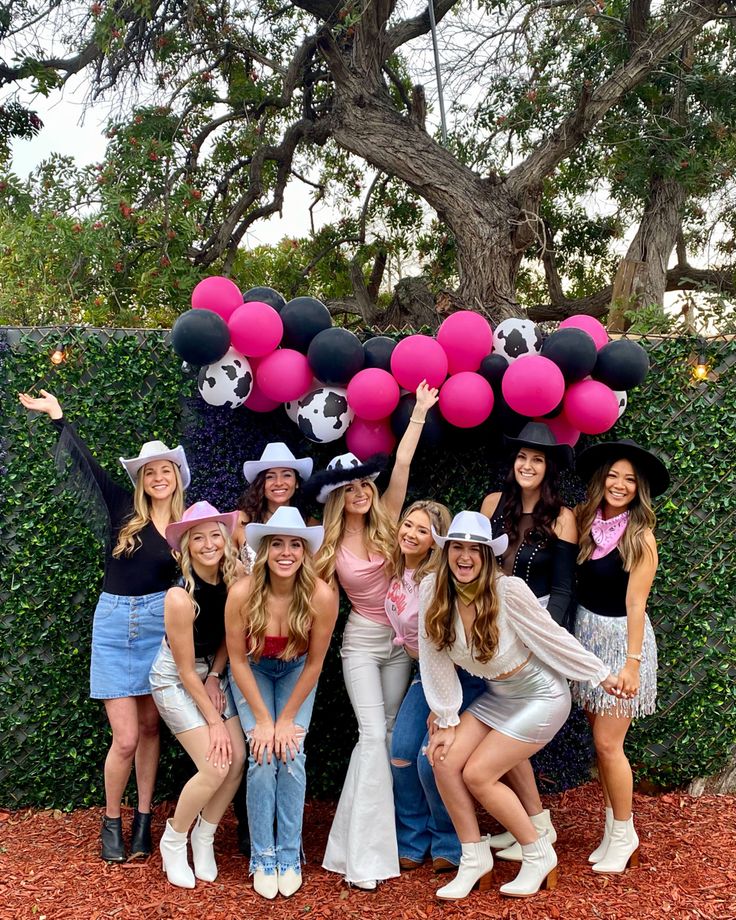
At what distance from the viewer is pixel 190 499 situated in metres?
4.57

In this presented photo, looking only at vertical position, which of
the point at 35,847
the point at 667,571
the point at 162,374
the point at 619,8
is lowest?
the point at 35,847

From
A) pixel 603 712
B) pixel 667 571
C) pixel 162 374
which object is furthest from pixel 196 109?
pixel 603 712

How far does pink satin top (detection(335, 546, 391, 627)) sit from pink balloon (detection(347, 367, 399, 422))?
688mm

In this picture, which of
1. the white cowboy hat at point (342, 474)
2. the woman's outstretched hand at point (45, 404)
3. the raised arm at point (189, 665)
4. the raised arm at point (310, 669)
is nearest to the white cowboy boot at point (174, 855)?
the raised arm at point (189, 665)

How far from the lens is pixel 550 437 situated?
396cm

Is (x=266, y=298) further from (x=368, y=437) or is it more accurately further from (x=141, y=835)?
(x=141, y=835)

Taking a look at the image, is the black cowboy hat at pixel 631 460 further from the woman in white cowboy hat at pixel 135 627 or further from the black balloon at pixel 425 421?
the woman in white cowboy hat at pixel 135 627

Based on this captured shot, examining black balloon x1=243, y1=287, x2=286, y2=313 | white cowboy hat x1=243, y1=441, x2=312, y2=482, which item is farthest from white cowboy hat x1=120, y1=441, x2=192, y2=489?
black balloon x1=243, y1=287, x2=286, y2=313

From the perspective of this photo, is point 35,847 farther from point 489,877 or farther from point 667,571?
point 667,571

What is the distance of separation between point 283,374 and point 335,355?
0.27 m

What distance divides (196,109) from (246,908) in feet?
A: 25.7

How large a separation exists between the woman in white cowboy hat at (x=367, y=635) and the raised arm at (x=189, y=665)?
615mm

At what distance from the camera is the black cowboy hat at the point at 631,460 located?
3.84 metres

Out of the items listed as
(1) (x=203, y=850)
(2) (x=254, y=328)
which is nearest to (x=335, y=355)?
(2) (x=254, y=328)
